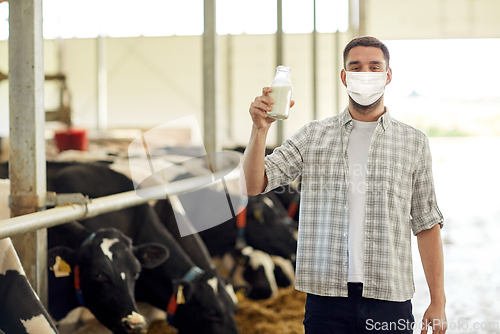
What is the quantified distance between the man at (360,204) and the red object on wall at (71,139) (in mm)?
7075

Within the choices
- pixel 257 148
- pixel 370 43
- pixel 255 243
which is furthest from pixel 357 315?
pixel 255 243

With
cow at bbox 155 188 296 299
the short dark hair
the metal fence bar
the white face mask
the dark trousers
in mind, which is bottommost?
cow at bbox 155 188 296 299

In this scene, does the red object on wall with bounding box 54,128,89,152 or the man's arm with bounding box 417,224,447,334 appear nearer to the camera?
the man's arm with bounding box 417,224,447,334

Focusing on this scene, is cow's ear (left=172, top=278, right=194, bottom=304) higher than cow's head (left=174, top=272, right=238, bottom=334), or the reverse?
cow's ear (left=172, top=278, right=194, bottom=304)

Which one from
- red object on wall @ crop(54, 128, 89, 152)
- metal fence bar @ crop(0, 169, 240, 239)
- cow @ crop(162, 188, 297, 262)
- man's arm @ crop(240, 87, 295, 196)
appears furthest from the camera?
red object on wall @ crop(54, 128, 89, 152)

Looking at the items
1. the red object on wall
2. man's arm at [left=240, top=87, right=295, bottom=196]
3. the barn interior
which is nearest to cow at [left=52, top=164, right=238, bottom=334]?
man's arm at [left=240, top=87, right=295, bottom=196]

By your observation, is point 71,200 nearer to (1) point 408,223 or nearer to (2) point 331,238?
(2) point 331,238

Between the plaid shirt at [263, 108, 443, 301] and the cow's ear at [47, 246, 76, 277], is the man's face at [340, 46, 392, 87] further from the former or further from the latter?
the cow's ear at [47, 246, 76, 277]

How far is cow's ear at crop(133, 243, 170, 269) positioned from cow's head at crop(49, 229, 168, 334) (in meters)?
0.06

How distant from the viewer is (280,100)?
123 centimetres

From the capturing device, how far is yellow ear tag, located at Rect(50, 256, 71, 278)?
2.15 metres

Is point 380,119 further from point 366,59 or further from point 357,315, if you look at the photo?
point 357,315

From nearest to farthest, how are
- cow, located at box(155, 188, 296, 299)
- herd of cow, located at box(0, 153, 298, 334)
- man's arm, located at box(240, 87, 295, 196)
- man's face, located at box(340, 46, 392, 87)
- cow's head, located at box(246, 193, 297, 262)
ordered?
man's arm, located at box(240, 87, 295, 196)
man's face, located at box(340, 46, 392, 87)
herd of cow, located at box(0, 153, 298, 334)
cow, located at box(155, 188, 296, 299)
cow's head, located at box(246, 193, 297, 262)

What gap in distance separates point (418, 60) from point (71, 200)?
48.8 ft
